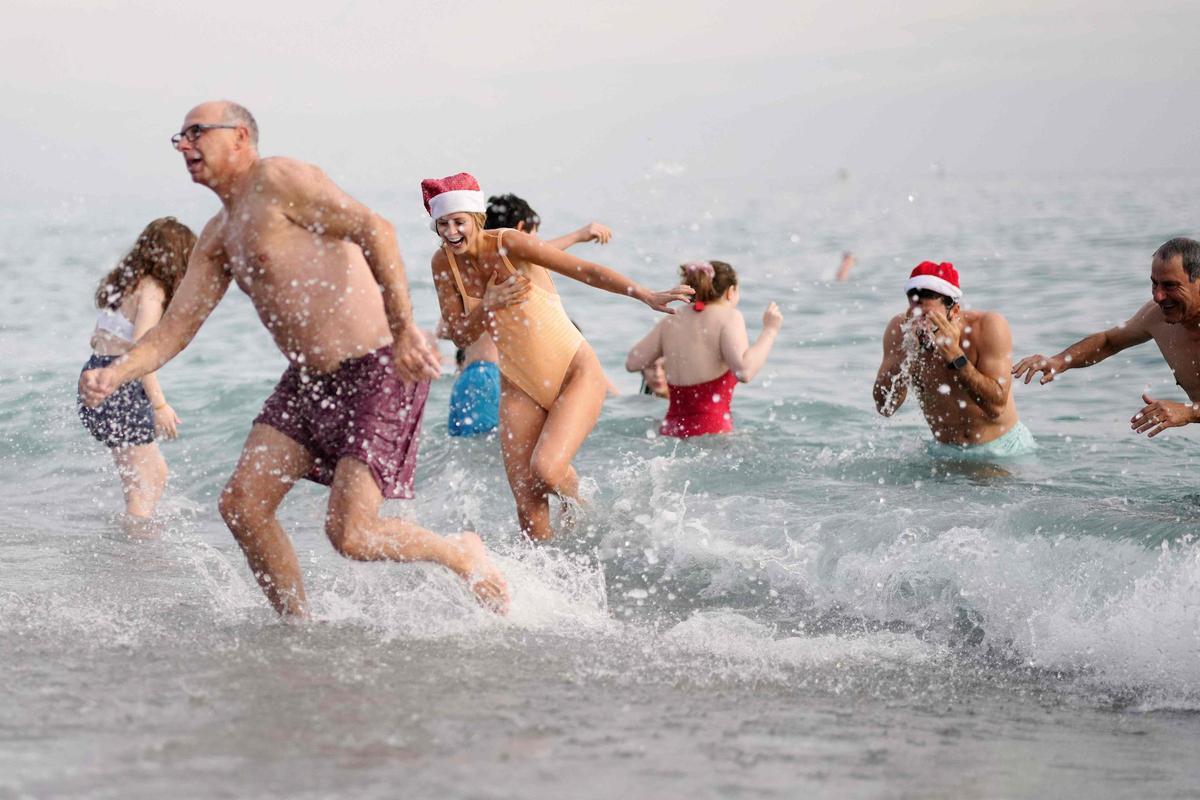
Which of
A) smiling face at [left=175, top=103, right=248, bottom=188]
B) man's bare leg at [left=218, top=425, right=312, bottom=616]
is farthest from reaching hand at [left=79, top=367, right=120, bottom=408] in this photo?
smiling face at [left=175, top=103, right=248, bottom=188]

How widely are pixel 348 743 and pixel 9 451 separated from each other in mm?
8103

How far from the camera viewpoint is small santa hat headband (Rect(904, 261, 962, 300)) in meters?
7.69

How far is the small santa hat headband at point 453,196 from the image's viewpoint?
20.5 ft

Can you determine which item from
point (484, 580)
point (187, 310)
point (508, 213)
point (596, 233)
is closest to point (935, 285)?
point (596, 233)

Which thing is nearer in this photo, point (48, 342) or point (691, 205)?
point (48, 342)

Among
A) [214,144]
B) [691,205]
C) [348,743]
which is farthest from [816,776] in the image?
[691,205]

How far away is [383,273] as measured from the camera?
4.75m

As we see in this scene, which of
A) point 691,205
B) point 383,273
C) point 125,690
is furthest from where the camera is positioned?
point 691,205

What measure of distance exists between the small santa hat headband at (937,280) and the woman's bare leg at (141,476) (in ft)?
14.6

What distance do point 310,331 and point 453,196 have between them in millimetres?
1544

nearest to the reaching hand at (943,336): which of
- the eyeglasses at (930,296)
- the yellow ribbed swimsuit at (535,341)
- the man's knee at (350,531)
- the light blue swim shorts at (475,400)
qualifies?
the eyeglasses at (930,296)

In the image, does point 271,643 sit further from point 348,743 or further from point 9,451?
point 9,451

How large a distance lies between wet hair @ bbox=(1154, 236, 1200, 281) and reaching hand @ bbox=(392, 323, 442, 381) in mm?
3579

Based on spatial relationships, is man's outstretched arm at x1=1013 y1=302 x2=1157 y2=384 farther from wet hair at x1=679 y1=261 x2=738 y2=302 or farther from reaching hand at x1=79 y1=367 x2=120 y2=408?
reaching hand at x1=79 y1=367 x2=120 y2=408
